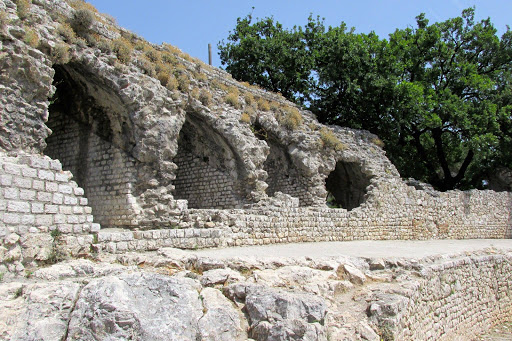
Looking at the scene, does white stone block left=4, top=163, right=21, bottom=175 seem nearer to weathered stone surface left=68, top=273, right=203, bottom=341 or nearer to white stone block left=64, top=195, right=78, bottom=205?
white stone block left=64, top=195, right=78, bottom=205

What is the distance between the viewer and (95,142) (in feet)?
42.8

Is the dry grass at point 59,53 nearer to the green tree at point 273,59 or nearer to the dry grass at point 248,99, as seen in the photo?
the dry grass at point 248,99

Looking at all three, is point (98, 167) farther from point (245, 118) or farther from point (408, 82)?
point (408, 82)

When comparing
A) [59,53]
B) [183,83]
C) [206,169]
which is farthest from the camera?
[206,169]

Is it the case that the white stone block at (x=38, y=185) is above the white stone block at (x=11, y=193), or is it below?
above

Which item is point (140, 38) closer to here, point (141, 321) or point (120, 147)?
point (120, 147)

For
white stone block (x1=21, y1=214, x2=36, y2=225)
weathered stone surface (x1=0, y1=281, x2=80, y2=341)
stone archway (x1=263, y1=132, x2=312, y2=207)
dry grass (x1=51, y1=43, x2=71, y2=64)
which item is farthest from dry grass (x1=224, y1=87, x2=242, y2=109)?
weathered stone surface (x1=0, y1=281, x2=80, y2=341)

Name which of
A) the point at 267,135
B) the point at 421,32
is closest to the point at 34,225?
the point at 267,135

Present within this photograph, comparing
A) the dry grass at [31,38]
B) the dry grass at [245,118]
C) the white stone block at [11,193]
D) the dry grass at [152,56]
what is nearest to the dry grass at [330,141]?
the dry grass at [245,118]

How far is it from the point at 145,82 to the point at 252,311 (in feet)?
29.4

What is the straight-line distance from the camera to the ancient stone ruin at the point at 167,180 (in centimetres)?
601

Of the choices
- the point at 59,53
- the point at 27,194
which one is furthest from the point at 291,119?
the point at 27,194

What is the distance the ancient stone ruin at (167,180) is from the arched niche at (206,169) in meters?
0.05

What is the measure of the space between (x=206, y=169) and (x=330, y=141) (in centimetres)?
567
